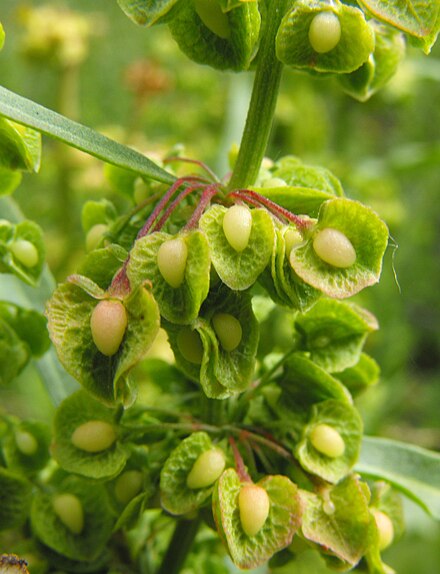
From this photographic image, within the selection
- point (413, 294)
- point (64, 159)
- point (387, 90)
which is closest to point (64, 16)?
point (64, 159)

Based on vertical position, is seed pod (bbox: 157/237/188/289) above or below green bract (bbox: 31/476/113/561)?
above

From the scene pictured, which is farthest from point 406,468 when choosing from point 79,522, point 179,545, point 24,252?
point 24,252

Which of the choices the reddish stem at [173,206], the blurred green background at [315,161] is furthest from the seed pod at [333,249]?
the blurred green background at [315,161]

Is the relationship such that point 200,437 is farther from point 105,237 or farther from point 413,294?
point 413,294

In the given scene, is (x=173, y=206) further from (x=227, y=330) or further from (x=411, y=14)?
(x=411, y=14)

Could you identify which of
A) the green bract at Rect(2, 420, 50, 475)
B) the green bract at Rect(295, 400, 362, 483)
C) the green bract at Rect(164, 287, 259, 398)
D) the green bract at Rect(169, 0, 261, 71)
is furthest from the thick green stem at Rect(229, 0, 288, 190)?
the green bract at Rect(2, 420, 50, 475)

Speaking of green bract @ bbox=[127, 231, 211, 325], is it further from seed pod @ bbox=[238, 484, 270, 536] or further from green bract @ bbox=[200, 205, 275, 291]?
seed pod @ bbox=[238, 484, 270, 536]

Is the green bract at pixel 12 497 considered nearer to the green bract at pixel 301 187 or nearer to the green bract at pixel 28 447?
the green bract at pixel 28 447
